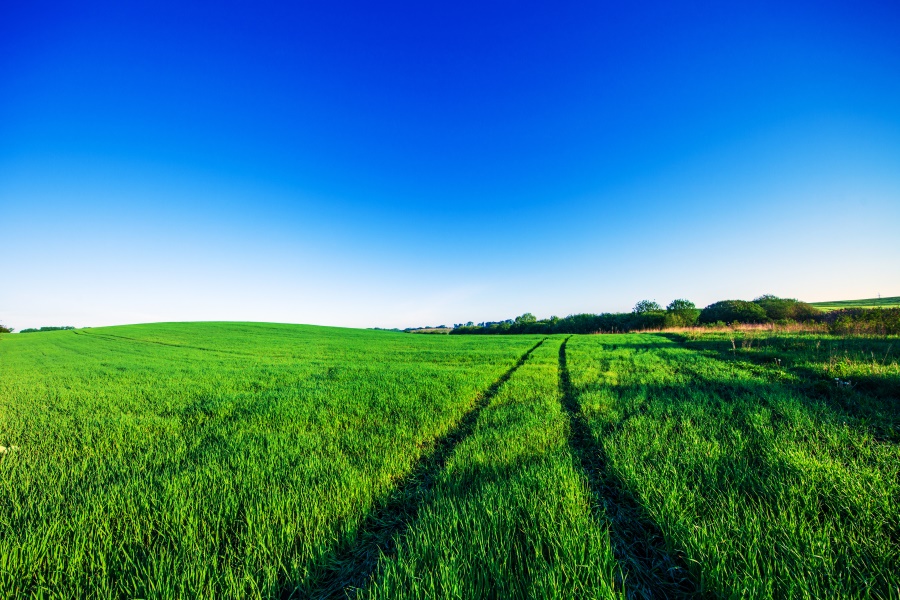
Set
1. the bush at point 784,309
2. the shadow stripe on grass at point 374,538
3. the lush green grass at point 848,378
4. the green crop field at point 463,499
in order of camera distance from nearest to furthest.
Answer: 1. the green crop field at point 463,499
2. the shadow stripe on grass at point 374,538
3. the lush green grass at point 848,378
4. the bush at point 784,309

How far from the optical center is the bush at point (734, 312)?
158ft

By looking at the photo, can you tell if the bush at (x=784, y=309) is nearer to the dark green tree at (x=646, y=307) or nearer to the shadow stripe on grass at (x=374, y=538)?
the dark green tree at (x=646, y=307)

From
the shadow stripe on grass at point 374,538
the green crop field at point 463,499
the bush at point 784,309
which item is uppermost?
the bush at point 784,309

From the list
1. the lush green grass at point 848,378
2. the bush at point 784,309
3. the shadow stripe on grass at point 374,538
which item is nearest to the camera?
the shadow stripe on grass at point 374,538

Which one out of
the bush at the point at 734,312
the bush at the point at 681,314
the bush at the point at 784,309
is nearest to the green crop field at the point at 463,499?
the bush at the point at 681,314

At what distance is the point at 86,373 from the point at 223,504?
52.4ft

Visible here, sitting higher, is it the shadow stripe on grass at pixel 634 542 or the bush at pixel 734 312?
the bush at pixel 734 312

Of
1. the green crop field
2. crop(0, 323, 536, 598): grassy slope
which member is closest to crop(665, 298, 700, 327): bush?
the green crop field

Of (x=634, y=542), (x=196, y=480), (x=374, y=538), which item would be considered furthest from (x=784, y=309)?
(x=196, y=480)

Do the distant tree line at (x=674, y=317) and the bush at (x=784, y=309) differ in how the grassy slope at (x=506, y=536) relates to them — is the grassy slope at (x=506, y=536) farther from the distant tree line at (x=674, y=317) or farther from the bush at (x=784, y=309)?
Result: the bush at (x=784, y=309)

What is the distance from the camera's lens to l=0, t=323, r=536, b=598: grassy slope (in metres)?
2.35

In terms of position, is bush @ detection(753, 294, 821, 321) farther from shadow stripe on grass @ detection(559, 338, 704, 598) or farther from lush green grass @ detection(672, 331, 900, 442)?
shadow stripe on grass @ detection(559, 338, 704, 598)

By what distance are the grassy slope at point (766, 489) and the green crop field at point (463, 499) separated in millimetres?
21

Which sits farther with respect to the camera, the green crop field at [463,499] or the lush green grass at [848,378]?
the lush green grass at [848,378]
